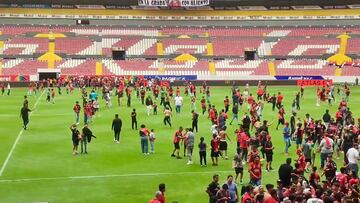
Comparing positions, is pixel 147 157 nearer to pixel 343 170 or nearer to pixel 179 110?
pixel 343 170

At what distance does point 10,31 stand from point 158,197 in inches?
2747

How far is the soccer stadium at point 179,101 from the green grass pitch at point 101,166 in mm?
76

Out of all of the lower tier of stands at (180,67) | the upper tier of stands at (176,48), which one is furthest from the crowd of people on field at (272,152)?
the upper tier of stands at (176,48)

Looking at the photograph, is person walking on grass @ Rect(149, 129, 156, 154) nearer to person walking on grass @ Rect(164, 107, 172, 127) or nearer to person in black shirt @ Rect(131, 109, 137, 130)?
person in black shirt @ Rect(131, 109, 137, 130)

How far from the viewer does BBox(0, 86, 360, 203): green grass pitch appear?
65.9ft

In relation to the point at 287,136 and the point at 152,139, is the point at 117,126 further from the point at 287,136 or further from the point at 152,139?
the point at 287,136

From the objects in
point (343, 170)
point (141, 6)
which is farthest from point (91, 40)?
point (343, 170)

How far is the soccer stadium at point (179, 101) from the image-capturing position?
20.5 meters

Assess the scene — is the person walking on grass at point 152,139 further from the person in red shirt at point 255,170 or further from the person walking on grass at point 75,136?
the person in red shirt at point 255,170

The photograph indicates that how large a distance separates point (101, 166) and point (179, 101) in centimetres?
1504

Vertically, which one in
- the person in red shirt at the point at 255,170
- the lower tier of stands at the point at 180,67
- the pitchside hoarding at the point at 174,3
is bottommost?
the person in red shirt at the point at 255,170

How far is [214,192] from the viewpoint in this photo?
16.4 m

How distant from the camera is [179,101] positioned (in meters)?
38.7

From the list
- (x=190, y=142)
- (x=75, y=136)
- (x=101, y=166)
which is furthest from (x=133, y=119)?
(x=190, y=142)
